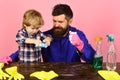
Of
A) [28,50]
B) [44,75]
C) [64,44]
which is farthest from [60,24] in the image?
[44,75]

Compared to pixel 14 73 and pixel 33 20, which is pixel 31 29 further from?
pixel 14 73

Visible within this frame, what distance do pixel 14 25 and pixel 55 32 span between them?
26.6 inches

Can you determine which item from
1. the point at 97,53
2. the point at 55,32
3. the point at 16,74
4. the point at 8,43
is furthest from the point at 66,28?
the point at 8,43

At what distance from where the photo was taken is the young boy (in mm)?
2025

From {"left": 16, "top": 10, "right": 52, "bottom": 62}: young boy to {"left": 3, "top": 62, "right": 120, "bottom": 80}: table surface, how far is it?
0.50 feet

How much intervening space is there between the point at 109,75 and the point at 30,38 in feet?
1.83

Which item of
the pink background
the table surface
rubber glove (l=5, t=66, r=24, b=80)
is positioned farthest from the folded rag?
the pink background

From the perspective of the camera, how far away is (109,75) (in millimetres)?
1755

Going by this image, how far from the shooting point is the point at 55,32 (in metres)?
2.15

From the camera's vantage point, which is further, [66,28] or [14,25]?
[14,25]

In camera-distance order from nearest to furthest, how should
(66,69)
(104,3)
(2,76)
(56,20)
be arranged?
(2,76) → (66,69) → (56,20) → (104,3)

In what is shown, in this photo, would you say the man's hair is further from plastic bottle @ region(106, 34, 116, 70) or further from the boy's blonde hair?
plastic bottle @ region(106, 34, 116, 70)

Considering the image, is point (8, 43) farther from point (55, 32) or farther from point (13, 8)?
point (55, 32)

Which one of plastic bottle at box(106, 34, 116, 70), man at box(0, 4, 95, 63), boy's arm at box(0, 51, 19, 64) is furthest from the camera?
man at box(0, 4, 95, 63)
